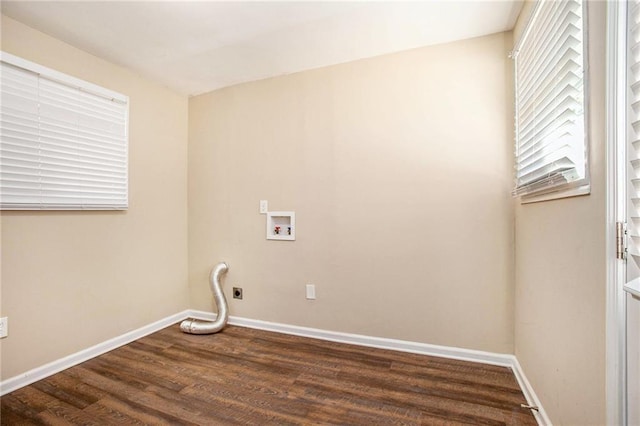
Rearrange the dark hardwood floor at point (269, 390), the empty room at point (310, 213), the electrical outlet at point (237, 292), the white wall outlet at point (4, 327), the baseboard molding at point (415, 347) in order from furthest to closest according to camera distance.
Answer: the electrical outlet at point (237, 292), the white wall outlet at point (4, 327), the baseboard molding at point (415, 347), the dark hardwood floor at point (269, 390), the empty room at point (310, 213)

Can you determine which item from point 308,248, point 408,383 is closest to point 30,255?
point 308,248

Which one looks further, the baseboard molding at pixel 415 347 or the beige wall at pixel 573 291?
the baseboard molding at pixel 415 347

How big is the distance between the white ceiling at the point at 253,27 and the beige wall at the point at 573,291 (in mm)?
1103

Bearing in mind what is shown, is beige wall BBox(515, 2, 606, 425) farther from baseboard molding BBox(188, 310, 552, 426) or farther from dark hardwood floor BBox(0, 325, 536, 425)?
dark hardwood floor BBox(0, 325, 536, 425)

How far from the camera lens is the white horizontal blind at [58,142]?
1812 mm

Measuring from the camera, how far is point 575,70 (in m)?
1.11

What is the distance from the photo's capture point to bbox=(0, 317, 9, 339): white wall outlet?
5.84 feet

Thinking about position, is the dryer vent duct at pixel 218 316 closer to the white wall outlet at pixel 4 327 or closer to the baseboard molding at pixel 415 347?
the baseboard molding at pixel 415 347

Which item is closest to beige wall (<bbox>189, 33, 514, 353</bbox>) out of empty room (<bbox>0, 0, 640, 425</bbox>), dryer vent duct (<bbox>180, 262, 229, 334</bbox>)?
empty room (<bbox>0, 0, 640, 425</bbox>)

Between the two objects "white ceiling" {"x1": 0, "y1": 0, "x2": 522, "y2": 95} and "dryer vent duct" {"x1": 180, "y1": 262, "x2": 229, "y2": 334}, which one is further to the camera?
"dryer vent duct" {"x1": 180, "y1": 262, "x2": 229, "y2": 334}

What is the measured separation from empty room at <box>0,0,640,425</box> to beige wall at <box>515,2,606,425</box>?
1 centimetres

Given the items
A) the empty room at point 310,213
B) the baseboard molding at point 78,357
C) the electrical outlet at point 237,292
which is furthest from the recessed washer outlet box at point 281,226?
the baseboard molding at point 78,357

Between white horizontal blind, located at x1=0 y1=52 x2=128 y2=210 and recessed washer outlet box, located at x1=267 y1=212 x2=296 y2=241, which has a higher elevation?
white horizontal blind, located at x1=0 y1=52 x2=128 y2=210

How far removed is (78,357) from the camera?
2148 mm
